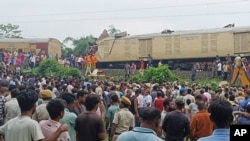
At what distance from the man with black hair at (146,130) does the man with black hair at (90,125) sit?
6.54 ft

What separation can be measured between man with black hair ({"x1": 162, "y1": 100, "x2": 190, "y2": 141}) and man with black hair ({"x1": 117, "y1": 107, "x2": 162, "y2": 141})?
11.3 ft

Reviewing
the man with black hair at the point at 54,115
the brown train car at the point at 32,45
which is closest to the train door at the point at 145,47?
the brown train car at the point at 32,45

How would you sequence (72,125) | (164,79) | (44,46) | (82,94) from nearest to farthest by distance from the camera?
(72,125), (82,94), (164,79), (44,46)

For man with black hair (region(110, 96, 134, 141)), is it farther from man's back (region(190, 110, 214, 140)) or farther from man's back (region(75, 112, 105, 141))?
man's back (region(75, 112, 105, 141))

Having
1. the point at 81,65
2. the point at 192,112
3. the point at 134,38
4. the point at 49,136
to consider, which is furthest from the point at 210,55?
the point at 49,136

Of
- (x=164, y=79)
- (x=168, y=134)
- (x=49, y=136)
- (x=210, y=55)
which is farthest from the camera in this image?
(x=210, y=55)

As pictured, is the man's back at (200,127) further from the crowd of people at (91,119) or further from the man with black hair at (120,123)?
the man with black hair at (120,123)

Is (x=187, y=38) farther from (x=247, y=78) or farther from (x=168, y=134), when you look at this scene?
(x=168, y=134)

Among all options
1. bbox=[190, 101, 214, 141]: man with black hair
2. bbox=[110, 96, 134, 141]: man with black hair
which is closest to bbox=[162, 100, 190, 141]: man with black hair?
bbox=[190, 101, 214, 141]: man with black hair

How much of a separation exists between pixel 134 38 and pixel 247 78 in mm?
12091

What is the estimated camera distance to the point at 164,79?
26.8m

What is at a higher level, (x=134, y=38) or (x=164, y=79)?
(x=134, y=38)

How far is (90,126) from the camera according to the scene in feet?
24.2

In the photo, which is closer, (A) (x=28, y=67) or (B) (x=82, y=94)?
(B) (x=82, y=94)
